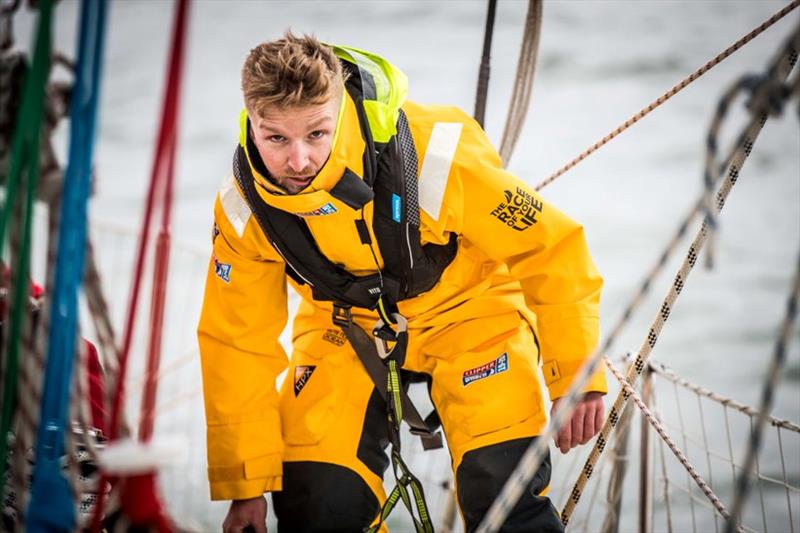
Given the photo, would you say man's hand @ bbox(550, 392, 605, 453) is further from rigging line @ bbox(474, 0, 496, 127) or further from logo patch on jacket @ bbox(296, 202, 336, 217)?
rigging line @ bbox(474, 0, 496, 127)

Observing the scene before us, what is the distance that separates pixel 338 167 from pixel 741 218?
6.12 m

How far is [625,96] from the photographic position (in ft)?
27.1

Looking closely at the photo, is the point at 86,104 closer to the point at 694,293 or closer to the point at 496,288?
the point at 496,288

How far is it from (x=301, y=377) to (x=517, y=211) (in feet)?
1.88

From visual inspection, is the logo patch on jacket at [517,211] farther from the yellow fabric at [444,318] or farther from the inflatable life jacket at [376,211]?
the inflatable life jacket at [376,211]

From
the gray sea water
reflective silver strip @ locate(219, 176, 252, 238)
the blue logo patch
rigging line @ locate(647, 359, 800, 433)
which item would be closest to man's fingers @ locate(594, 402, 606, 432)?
rigging line @ locate(647, 359, 800, 433)

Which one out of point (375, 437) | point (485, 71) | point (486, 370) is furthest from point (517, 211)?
point (485, 71)

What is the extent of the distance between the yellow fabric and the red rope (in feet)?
1.90

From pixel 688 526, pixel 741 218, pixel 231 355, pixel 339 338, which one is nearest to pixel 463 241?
pixel 339 338

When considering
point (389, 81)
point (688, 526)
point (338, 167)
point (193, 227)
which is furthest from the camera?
point (193, 227)

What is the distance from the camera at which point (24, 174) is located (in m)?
1.14

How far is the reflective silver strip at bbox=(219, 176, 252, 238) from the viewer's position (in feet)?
5.91

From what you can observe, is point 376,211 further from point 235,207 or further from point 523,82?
point 523,82

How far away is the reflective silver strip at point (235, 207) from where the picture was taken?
5.91 feet
